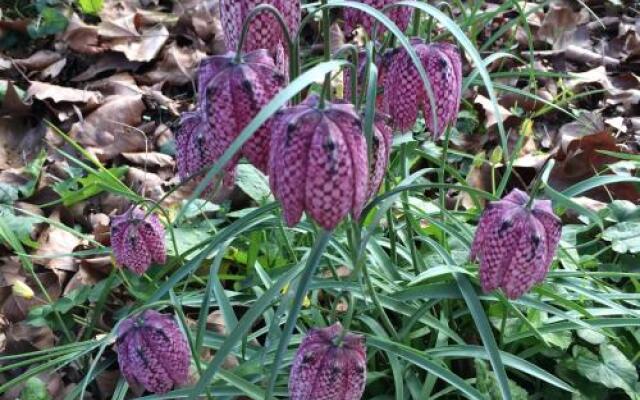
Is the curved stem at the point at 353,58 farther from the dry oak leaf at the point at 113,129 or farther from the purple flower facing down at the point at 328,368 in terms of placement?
the dry oak leaf at the point at 113,129

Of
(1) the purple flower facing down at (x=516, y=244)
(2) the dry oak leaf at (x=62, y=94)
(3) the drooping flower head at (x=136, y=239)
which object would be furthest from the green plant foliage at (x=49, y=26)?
(1) the purple flower facing down at (x=516, y=244)

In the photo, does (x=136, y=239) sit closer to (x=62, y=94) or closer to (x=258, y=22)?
(x=258, y=22)

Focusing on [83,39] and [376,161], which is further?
[83,39]

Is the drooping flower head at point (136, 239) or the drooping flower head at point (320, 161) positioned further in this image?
the drooping flower head at point (136, 239)

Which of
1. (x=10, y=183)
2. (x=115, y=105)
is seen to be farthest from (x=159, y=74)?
(x=10, y=183)

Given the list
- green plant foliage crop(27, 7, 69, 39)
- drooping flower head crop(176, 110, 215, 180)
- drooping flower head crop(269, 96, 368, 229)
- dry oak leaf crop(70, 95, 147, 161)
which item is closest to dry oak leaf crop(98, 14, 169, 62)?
green plant foliage crop(27, 7, 69, 39)

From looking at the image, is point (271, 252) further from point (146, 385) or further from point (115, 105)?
point (115, 105)

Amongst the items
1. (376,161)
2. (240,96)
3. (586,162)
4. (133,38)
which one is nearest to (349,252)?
(376,161)
